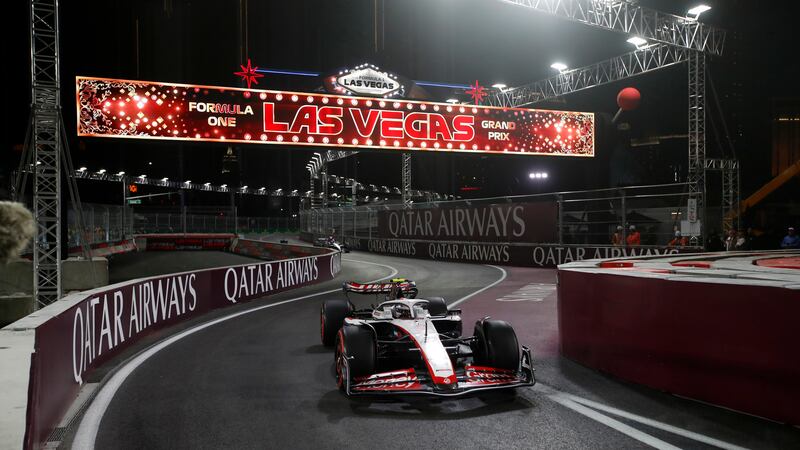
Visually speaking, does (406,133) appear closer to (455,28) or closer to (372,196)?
(455,28)

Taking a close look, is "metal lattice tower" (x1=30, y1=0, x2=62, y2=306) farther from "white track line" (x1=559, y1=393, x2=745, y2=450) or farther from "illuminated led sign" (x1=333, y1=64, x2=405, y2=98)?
"white track line" (x1=559, y1=393, x2=745, y2=450)

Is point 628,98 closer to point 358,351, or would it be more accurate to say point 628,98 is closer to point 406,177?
point 406,177

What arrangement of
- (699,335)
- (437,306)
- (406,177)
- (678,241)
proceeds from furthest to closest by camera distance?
(406,177) < (678,241) < (437,306) < (699,335)

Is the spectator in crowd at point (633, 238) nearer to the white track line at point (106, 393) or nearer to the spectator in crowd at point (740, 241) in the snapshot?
the spectator in crowd at point (740, 241)

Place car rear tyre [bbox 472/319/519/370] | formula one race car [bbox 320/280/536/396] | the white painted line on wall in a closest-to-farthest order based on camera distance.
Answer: formula one race car [bbox 320/280/536/396] < car rear tyre [bbox 472/319/519/370] < the white painted line on wall

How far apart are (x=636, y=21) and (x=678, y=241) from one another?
767 cm

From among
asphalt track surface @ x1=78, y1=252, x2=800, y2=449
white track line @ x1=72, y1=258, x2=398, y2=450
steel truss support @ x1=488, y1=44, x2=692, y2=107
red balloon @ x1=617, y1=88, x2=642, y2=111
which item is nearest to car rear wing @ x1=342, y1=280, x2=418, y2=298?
asphalt track surface @ x1=78, y1=252, x2=800, y2=449

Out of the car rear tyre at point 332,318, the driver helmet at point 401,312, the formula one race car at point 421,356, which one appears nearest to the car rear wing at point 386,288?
the car rear tyre at point 332,318

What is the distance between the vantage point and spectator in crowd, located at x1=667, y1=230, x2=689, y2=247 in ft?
63.4

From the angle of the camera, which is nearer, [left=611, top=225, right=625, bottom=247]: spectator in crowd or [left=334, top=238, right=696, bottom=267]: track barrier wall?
[left=611, top=225, right=625, bottom=247]: spectator in crowd

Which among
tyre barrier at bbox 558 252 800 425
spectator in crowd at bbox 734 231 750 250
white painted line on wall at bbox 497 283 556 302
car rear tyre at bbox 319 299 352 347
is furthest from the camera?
spectator in crowd at bbox 734 231 750 250

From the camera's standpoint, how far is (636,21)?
69.7 ft

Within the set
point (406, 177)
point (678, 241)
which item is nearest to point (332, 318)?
point (678, 241)

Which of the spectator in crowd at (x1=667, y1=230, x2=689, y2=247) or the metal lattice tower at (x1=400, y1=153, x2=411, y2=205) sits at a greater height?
the metal lattice tower at (x1=400, y1=153, x2=411, y2=205)
